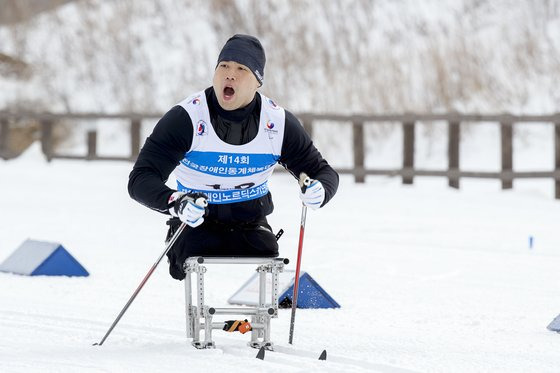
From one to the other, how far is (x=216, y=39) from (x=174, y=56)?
3.60ft

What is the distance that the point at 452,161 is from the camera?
653 inches

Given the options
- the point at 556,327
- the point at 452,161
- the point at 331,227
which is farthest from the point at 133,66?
the point at 556,327

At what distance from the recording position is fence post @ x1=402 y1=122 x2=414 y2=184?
55.0ft

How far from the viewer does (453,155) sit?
1662 centimetres

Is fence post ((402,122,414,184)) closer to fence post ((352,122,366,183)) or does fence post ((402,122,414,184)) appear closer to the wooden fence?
the wooden fence

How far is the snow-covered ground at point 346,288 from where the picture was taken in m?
5.26

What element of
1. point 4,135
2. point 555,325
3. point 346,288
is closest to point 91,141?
point 4,135

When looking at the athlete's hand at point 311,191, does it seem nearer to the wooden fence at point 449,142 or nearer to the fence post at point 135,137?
the wooden fence at point 449,142

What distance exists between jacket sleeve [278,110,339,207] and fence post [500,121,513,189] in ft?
35.3

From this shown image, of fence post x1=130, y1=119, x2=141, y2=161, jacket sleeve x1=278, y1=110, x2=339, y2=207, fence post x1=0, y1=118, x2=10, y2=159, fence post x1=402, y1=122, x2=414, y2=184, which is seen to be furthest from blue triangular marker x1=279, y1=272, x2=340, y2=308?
fence post x1=0, y1=118, x2=10, y2=159

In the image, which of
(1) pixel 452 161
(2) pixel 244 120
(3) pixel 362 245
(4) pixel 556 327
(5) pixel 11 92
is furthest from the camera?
(5) pixel 11 92

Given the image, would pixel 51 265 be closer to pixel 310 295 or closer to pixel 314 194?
pixel 310 295

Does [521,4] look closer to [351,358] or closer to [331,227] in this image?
[331,227]

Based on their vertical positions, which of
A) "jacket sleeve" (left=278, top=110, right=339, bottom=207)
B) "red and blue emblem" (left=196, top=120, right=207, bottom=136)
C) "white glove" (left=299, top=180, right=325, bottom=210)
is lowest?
"white glove" (left=299, top=180, right=325, bottom=210)
